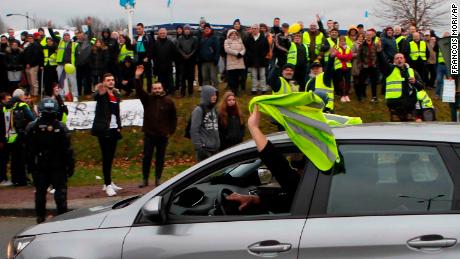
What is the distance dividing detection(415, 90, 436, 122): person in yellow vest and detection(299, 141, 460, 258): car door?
7778 millimetres

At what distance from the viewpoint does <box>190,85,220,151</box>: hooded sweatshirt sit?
1078 centimetres

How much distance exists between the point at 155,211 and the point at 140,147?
12.1 m

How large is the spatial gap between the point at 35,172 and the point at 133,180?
5080 mm

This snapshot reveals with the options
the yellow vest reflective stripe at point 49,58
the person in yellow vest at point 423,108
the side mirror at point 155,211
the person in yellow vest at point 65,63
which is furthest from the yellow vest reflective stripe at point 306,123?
the yellow vest reflective stripe at point 49,58

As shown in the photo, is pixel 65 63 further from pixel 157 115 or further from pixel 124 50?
pixel 157 115

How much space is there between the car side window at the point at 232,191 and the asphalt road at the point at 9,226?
4.41 m

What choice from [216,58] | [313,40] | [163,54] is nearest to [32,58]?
[163,54]

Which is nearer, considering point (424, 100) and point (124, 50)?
point (424, 100)

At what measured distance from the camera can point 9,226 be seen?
10.4 m

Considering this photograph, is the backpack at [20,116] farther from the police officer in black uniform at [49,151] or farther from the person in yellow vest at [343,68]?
the person in yellow vest at [343,68]

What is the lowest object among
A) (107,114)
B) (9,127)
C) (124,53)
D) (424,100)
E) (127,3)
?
(9,127)

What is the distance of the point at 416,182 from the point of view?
414cm

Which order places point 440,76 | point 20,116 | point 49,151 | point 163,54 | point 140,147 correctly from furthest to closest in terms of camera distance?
point 163,54
point 440,76
point 140,147
point 20,116
point 49,151

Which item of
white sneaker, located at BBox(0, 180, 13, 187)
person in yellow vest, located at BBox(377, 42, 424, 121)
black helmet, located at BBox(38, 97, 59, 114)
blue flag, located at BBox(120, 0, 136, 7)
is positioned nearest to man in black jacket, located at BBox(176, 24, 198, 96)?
white sneaker, located at BBox(0, 180, 13, 187)
